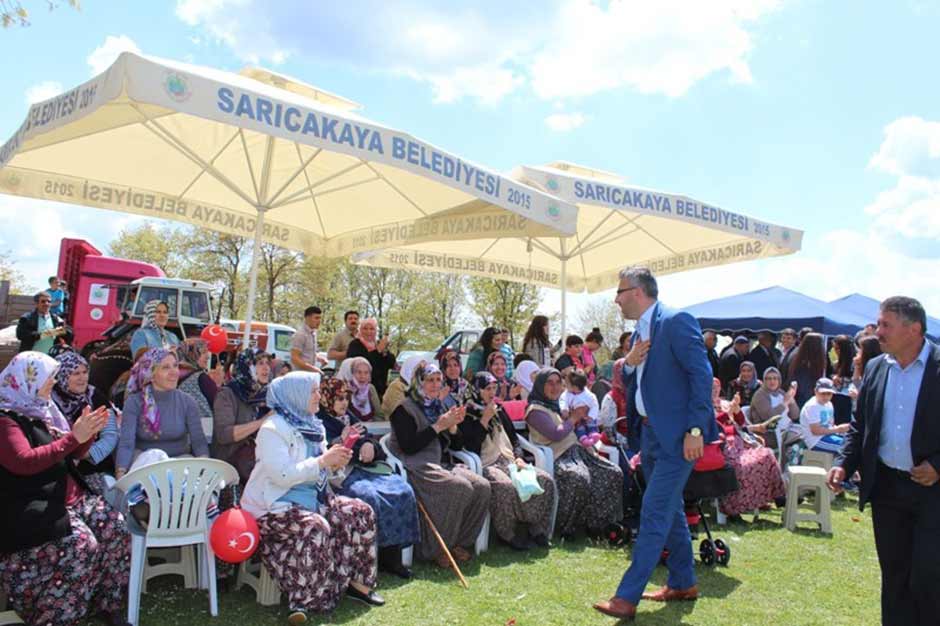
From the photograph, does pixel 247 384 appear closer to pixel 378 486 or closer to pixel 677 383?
pixel 378 486

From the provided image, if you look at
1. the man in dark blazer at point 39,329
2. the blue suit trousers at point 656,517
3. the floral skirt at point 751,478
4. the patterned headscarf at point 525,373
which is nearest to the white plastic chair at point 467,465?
the blue suit trousers at point 656,517

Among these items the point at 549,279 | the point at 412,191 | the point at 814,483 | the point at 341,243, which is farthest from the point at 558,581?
the point at 549,279

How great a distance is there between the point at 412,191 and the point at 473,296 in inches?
1013

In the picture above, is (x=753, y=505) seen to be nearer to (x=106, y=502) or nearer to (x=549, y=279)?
(x=549, y=279)

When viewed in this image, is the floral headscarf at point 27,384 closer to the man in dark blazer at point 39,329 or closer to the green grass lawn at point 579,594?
the green grass lawn at point 579,594

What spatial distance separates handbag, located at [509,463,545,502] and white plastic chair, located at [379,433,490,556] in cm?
26

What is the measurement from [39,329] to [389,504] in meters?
7.98

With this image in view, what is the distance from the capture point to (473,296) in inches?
1291

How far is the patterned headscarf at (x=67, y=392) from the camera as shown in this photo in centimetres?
382

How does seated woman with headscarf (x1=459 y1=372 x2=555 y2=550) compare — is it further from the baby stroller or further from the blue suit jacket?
the blue suit jacket

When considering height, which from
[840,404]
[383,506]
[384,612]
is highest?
[840,404]

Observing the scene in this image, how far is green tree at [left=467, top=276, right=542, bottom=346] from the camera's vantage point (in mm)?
30672

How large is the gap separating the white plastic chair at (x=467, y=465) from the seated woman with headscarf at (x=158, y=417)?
126cm

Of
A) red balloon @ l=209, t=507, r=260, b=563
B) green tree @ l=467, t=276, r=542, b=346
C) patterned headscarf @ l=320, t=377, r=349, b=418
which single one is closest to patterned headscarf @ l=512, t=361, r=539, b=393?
patterned headscarf @ l=320, t=377, r=349, b=418
